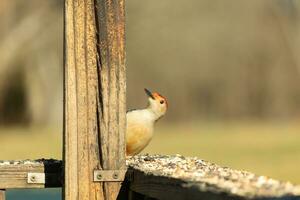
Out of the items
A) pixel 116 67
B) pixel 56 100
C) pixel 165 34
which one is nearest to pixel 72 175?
pixel 116 67

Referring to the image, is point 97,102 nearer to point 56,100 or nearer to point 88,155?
point 88,155

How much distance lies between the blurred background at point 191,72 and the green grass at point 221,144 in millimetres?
79

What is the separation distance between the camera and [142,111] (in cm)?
598

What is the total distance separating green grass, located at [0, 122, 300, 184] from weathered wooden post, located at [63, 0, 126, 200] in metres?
18.6

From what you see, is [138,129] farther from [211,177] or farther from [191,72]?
[191,72]

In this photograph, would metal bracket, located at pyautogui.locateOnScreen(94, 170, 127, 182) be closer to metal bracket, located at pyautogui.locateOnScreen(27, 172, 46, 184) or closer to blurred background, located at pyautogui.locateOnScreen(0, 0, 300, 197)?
metal bracket, located at pyautogui.locateOnScreen(27, 172, 46, 184)

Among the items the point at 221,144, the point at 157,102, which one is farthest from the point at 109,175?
the point at 221,144

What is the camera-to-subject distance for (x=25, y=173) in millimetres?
4957

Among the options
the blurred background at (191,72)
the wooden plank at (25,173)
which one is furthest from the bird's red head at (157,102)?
the blurred background at (191,72)

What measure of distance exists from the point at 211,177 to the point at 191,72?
4591cm

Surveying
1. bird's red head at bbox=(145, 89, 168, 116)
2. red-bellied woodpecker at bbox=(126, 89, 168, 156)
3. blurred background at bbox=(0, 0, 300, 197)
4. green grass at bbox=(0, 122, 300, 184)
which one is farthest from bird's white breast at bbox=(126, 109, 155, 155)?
blurred background at bbox=(0, 0, 300, 197)

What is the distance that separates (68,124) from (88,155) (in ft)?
0.50

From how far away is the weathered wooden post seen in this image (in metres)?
4.81

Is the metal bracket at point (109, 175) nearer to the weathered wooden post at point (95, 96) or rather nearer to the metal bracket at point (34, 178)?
the weathered wooden post at point (95, 96)
